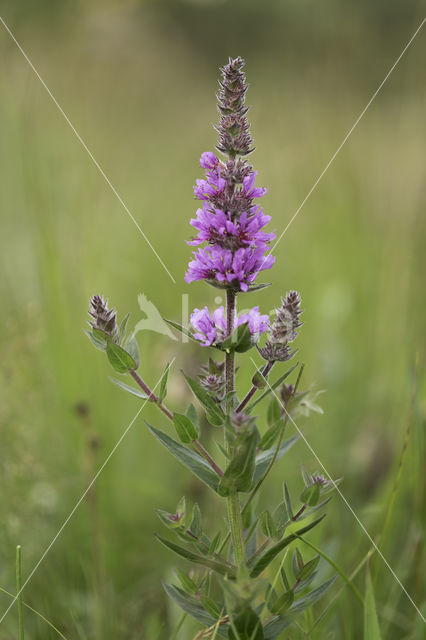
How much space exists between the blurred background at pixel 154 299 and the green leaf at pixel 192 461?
39 cm

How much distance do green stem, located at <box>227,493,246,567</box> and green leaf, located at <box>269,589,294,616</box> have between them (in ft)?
0.38

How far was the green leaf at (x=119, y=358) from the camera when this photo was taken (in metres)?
1.13

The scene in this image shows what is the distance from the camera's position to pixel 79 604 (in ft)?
5.52

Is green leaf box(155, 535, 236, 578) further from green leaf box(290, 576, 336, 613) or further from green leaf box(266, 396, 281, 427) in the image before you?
green leaf box(266, 396, 281, 427)

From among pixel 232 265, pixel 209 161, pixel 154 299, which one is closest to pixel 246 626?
pixel 232 265

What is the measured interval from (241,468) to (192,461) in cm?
15

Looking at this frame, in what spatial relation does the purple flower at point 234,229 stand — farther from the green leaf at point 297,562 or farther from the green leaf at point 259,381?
the green leaf at point 297,562

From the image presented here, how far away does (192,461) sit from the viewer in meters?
1.17

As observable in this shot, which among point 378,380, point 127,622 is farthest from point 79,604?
point 378,380

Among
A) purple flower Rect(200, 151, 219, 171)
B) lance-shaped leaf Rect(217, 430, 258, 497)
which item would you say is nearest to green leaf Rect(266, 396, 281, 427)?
lance-shaped leaf Rect(217, 430, 258, 497)

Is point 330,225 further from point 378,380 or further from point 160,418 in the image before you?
point 160,418

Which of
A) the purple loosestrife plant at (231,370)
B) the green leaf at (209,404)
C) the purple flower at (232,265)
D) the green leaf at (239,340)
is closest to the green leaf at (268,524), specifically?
the purple loosestrife plant at (231,370)

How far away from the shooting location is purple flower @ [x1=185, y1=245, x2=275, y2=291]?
1136 millimetres

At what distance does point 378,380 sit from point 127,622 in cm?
181
